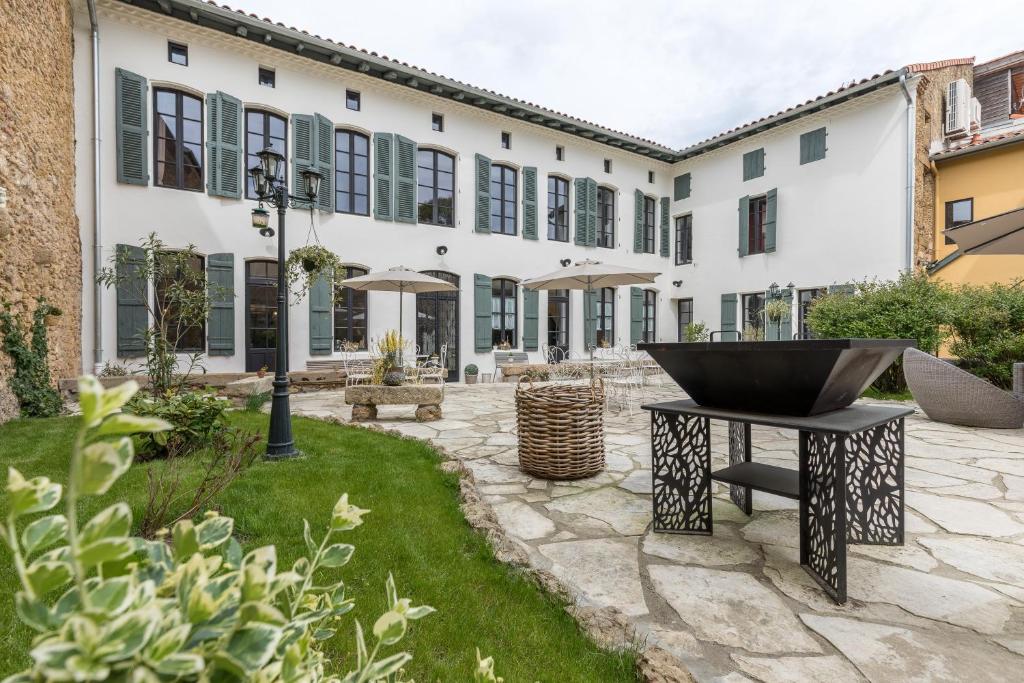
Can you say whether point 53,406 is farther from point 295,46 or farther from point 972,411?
point 972,411

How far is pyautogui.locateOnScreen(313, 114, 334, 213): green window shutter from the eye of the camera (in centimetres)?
962

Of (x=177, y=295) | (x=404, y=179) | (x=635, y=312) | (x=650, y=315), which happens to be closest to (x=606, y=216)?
(x=635, y=312)

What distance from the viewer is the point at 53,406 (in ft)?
19.5

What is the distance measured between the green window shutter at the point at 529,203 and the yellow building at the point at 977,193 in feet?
27.3

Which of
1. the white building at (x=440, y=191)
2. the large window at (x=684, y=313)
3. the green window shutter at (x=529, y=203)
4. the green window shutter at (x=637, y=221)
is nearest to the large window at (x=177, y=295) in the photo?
the white building at (x=440, y=191)

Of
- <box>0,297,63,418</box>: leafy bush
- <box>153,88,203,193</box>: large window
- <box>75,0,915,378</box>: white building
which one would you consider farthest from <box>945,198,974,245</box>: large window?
<box>0,297,63,418</box>: leafy bush

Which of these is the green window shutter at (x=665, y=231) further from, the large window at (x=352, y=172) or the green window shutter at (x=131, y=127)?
the green window shutter at (x=131, y=127)

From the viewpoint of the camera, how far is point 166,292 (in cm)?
763

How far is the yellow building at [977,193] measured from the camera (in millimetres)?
10280

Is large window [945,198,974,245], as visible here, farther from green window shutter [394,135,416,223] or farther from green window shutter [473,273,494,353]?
green window shutter [394,135,416,223]

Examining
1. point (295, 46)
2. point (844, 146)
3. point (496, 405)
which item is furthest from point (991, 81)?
point (295, 46)

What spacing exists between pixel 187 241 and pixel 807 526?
377 inches

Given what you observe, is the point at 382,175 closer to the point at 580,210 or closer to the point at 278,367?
the point at 580,210

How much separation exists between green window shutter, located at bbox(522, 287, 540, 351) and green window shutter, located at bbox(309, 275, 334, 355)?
4449 millimetres
